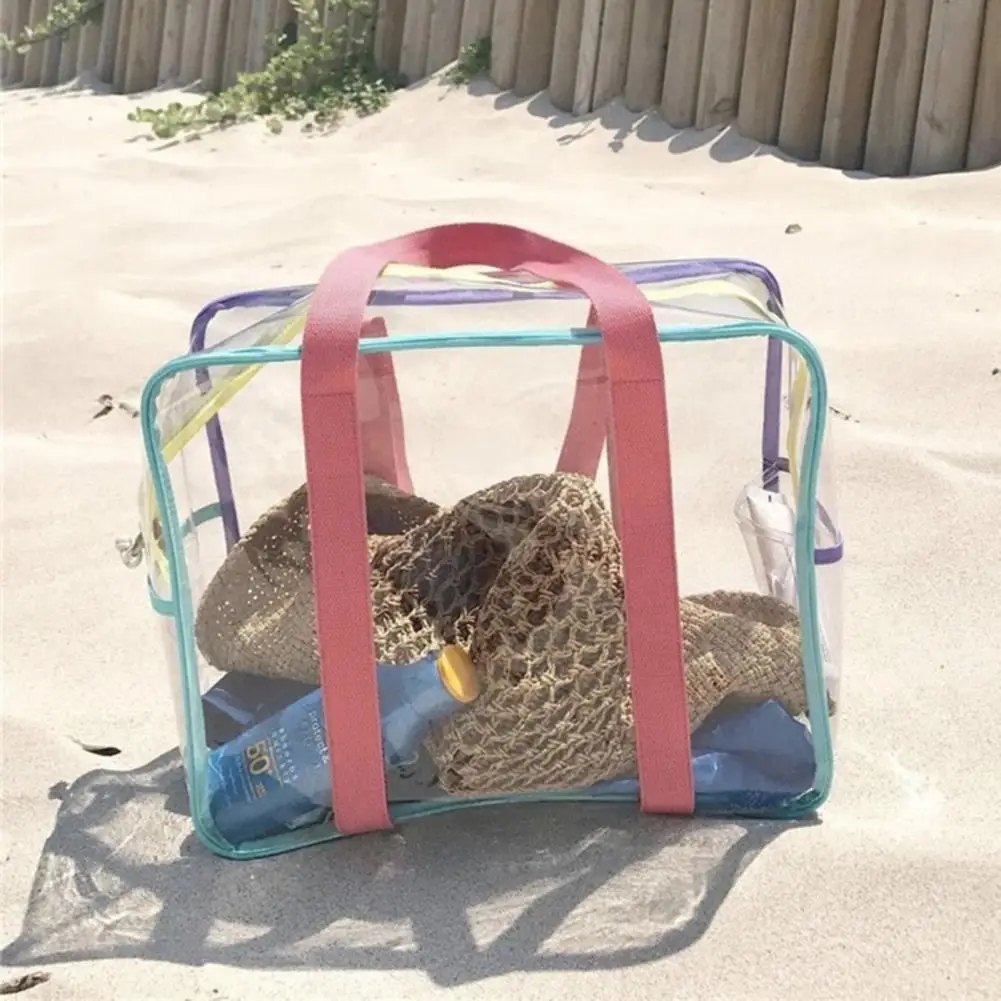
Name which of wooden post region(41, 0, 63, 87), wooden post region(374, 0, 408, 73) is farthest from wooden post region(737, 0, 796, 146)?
wooden post region(41, 0, 63, 87)

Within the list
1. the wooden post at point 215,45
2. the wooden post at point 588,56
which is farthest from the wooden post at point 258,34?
the wooden post at point 588,56

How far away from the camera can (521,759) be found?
4.21 ft

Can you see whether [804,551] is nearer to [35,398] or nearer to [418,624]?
[418,624]

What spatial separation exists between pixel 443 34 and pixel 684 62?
3.28 ft

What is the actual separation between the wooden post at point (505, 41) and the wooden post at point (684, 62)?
564 millimetres

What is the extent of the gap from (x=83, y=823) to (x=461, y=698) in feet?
1.45

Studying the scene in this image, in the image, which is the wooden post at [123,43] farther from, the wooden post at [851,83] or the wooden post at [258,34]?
the wooden post at [851,83]

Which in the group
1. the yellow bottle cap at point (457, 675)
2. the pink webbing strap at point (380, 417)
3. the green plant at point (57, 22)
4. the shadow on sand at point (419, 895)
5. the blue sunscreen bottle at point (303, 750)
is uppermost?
the green plant at point (57, 22)

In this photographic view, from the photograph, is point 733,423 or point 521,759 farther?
point 733,423

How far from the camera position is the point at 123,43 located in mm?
5484

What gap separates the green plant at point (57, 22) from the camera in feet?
18.4

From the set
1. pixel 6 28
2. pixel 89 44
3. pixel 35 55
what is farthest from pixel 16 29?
Answer: pixel 89 44

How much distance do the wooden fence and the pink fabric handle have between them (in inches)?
84.6

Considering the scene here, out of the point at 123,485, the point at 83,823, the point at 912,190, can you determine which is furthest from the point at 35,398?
the point at 912,190
